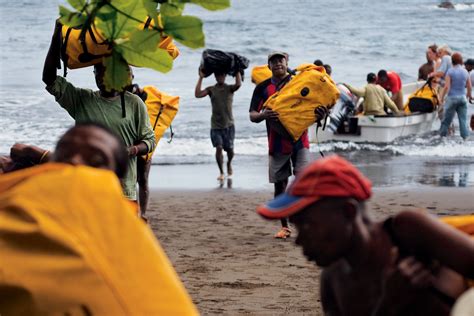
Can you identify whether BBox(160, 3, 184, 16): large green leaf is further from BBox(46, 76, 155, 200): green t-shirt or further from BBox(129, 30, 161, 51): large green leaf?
BBox(46, 76, 155, 200): green t-shirt

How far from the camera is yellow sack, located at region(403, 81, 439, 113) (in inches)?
893

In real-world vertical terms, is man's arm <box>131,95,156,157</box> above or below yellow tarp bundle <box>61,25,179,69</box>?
below

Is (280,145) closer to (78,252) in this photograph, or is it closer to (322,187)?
(322,187)

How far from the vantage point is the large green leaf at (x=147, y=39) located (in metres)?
Answer: 3.40

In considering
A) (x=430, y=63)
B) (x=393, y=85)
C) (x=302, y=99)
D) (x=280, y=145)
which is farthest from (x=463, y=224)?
(x=430, y=63)

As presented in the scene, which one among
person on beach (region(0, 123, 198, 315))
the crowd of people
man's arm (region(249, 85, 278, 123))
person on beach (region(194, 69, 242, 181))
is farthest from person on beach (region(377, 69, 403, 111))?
person on beach (region(0, 123, 198, 315))

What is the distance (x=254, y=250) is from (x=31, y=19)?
1549 inches

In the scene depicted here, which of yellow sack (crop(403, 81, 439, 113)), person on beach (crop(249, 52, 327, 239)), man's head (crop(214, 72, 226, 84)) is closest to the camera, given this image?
person on beach (crop(249, 52, 327, 239))

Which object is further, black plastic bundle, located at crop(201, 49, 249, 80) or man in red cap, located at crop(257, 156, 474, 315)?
black plastic bundle, located at crop(201, 49, 249, 80)

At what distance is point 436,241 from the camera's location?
300 cm

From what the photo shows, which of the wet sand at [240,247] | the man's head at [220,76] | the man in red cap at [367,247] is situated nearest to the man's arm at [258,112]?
the wet sand at [240,247]

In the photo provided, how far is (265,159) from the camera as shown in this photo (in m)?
19.4

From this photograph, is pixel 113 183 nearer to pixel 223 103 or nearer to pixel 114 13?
pixel 114 13

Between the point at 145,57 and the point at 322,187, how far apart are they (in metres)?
0.86
